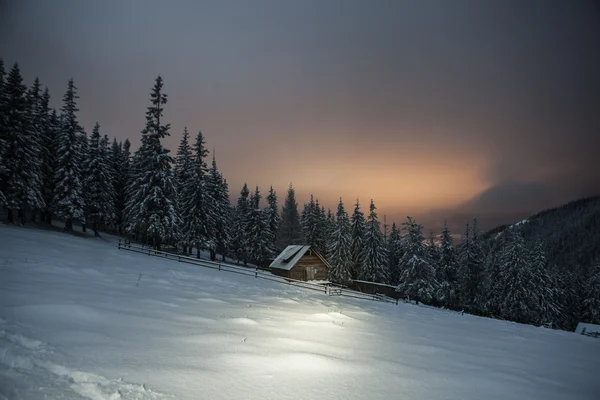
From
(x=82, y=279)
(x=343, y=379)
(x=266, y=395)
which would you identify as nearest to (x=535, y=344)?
(x=343, y=379)

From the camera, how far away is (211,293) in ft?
52.6

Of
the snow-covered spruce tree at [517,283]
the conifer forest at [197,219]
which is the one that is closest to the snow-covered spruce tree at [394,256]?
the conifer forest at [197,219]

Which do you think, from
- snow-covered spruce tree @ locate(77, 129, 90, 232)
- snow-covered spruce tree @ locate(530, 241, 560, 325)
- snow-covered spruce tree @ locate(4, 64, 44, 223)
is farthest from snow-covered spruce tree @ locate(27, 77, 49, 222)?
snow-covered spruce tree @ locate(530, 241, 560, 325)

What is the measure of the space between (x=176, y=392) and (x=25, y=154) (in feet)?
134

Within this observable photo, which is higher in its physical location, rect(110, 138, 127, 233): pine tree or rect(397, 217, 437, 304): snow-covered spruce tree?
rect(110, 138, 127, 233): pine tree

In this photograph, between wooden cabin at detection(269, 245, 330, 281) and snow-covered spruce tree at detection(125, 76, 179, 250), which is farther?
wooden cabin at detection(269, 245, 330, 281)

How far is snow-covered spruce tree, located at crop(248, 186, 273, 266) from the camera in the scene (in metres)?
54.4

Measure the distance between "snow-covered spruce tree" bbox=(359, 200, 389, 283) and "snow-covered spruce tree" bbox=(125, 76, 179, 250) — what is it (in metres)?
32.0

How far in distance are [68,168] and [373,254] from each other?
154ft

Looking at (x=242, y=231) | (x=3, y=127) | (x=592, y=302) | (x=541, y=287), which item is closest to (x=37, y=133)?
(x=3, y=127)

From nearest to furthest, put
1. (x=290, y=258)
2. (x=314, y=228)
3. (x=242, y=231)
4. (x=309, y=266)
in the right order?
(x=309, y=266) < (x=290, y=258) < (x=242, y=231) < (x=314, y=228)

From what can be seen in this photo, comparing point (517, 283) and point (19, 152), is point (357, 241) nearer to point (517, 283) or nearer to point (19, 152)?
point (517, 283)

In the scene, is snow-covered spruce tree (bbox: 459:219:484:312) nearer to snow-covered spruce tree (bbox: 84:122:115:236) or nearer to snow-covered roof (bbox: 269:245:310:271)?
snow-covered roof (bbox: 269:245:310:271)

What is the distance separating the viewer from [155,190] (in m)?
32.5
